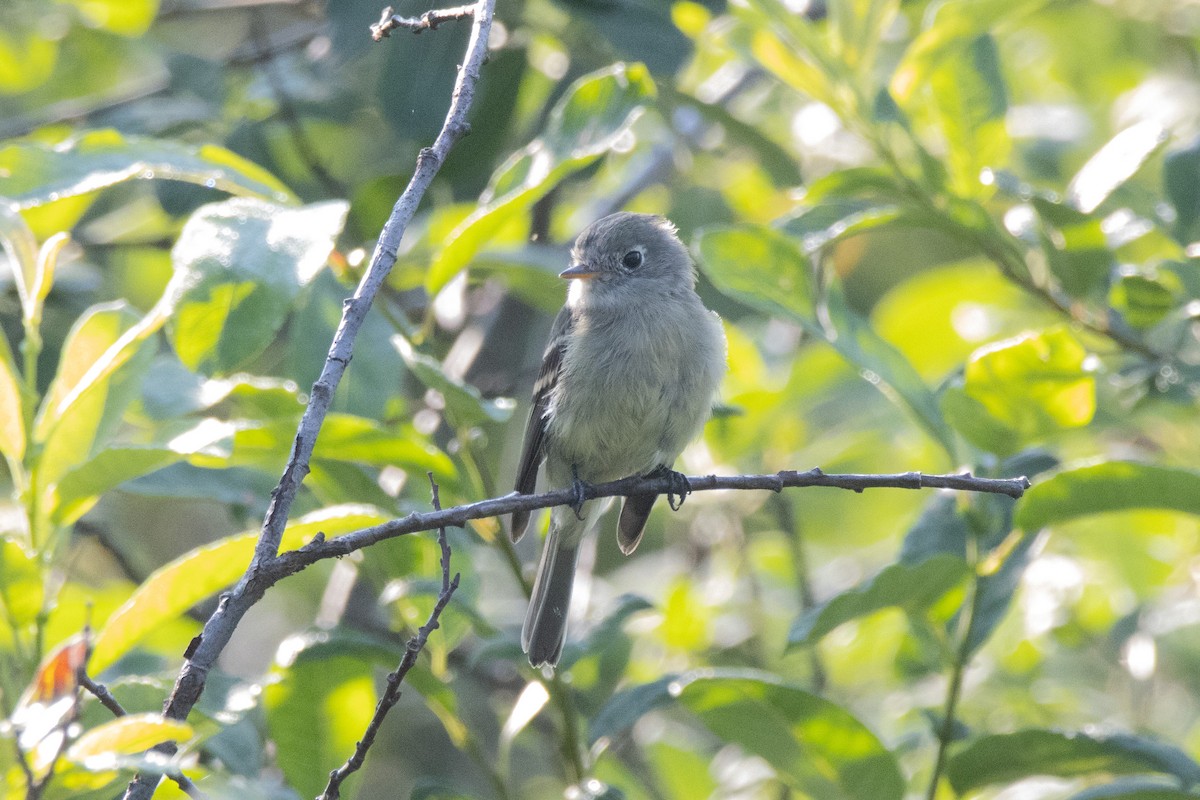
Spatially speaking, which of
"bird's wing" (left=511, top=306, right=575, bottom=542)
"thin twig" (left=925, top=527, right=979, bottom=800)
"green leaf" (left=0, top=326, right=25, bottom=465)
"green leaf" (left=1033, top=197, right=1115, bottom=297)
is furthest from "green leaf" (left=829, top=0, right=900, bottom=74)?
"green leaf" (left=0, top=326, right=25, bottom=465)

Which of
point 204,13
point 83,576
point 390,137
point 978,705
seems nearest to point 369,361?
point 390,137

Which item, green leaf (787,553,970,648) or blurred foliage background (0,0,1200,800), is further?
green leaf (787,553,970,648)

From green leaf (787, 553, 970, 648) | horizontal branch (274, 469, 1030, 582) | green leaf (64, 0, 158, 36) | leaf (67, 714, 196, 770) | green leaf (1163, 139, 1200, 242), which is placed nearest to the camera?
leaf (67, 714, 196, 770)

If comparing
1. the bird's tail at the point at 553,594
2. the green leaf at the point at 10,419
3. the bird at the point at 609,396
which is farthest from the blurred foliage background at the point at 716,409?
the bird at the point at 609,396

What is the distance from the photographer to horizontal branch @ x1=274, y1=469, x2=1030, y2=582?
73.0 inches

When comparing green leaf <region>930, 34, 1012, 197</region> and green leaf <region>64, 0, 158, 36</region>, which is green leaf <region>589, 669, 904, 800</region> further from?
green leaf <region>64, 0, 158, 36</region>

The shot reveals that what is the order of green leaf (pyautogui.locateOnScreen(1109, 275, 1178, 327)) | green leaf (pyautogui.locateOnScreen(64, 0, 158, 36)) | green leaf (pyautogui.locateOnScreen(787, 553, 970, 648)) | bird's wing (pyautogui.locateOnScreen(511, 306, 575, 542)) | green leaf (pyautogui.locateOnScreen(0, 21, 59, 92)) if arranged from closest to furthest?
1. green leaf (pyautogui.locateOnScreen(787, 553, 970, 648))
2. green leaf (pyautogui.locateOnScreen(1109, 275, 1178, 327))
3. bird's wing (pyautogui.locateOnScreen(511, 306, 575, 542))
4. green leaf (pyautogui.locateOnScreen(64, 0, 158, 36))
5. green leaf (pyautogui.locateOnScreen(0, 21, 59, 92))

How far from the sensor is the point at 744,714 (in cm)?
278

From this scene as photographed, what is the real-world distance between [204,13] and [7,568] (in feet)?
10.7

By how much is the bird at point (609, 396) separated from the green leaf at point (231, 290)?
139 cm

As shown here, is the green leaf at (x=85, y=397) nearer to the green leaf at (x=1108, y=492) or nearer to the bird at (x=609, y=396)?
the bird at (x=609, y=396)

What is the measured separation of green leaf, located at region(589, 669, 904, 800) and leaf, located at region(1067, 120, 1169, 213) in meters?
1.47

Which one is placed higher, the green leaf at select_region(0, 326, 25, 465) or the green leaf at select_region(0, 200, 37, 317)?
the green leaf at select_region(0, 200, 37, 317)

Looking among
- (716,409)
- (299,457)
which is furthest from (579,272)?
(299,457)
